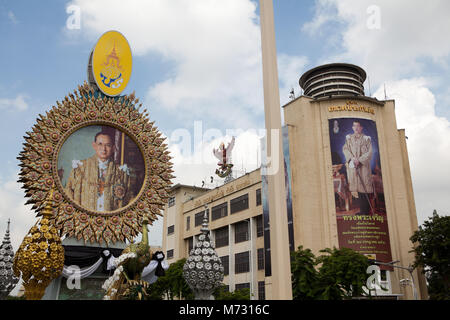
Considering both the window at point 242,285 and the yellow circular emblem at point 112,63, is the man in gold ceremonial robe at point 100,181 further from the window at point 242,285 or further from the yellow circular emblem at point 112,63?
the window at point 242,285


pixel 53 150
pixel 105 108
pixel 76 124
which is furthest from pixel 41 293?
pixel 105 108

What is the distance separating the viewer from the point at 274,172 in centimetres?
1098

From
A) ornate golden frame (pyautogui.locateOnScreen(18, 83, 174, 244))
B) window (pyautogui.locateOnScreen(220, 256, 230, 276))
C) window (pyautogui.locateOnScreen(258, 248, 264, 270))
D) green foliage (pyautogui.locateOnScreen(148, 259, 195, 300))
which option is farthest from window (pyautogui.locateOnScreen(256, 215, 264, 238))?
ornate golden frame (pyautogui.locateOnScreen(18, 83, 174, 244))

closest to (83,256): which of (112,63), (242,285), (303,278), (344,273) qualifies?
(112,63)

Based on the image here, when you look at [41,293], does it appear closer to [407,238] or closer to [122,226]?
[122,226]

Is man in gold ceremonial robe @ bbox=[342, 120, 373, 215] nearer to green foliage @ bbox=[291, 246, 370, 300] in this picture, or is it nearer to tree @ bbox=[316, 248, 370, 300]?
green foliage @ bbox=[291, 246, 370, 300]

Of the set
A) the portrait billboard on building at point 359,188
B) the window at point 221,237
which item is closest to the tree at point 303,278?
the portrait billboard on building at point 359,188

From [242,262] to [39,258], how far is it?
39.6 meters

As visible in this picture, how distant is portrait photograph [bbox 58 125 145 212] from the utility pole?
35.7 feet

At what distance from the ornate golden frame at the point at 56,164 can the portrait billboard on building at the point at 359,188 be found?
2858 centimetres

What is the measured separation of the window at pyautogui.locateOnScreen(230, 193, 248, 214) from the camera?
54.6 meters

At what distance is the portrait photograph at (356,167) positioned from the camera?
46.2 m

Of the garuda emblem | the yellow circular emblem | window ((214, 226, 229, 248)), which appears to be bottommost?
window ((214, 226, 229, 248))
